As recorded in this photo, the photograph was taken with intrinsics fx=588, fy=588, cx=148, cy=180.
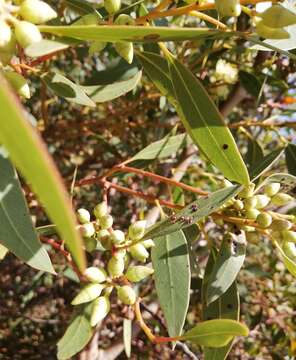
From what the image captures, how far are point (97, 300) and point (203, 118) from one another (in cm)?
43

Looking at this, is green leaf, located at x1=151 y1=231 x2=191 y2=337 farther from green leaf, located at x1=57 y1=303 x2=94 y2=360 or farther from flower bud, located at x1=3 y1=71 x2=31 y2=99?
flower bud, located at x1=3 y1=71 x2=31 y2=99

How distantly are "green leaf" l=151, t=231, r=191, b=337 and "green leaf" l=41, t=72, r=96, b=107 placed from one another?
41 centimetres

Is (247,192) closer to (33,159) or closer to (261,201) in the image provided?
(261,201)

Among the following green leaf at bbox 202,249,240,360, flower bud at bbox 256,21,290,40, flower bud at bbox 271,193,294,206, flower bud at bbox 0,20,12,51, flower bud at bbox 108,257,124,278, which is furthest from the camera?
green leaf at bbox 202,249,240,360

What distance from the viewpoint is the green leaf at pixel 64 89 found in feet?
3.89

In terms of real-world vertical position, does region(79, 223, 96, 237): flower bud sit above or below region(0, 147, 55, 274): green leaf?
below

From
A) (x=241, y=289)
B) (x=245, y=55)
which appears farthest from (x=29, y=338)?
(x=245, y=55)

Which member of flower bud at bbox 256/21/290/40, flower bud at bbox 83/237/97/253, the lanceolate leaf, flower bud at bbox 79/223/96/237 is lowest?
flower bud at bbox 83/237/97/253

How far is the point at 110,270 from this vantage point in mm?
1224

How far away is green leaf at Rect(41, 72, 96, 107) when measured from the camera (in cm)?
119

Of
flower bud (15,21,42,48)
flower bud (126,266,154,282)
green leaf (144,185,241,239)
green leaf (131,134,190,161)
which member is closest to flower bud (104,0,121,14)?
flower bud (15,21,42,48)

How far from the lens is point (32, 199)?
1.79 metres

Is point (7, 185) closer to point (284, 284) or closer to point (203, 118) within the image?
point (203, 118)

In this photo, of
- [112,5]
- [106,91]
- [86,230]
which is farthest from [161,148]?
[112,5]
